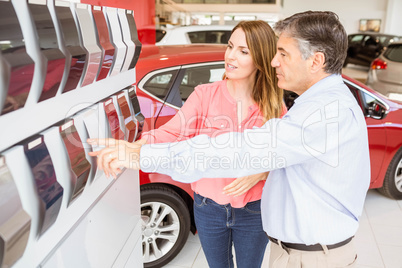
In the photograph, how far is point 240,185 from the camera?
60.0 inches

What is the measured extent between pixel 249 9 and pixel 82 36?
21.0m

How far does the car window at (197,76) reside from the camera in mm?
2658

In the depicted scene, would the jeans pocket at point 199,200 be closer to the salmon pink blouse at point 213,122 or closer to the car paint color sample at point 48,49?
the salmon pink blouse at point 213,122

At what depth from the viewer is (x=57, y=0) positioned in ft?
2.57

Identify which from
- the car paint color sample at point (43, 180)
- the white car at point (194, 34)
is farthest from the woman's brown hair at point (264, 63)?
the white car at point (194, 34)

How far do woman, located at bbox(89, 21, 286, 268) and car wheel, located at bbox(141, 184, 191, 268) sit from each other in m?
0.85

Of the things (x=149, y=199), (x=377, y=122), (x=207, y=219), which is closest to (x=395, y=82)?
(x=377, y=122)

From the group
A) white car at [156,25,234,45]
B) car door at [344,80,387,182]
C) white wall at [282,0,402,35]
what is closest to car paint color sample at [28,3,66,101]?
car door at [344,80,387,182]

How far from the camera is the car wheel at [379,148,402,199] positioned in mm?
3619

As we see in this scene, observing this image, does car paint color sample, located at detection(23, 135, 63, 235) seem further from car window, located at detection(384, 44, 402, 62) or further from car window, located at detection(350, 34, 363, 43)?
car window, located at detection(350, 34, 363, 43)

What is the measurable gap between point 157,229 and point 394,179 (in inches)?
95.0

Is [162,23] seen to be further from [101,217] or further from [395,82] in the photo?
[101,217]

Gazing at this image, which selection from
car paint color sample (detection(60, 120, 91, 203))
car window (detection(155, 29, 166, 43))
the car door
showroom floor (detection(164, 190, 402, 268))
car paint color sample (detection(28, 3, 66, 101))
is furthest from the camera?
car window (detection(155, 29, 166, 43))

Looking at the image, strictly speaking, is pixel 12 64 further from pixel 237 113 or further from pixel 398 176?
pixel 398 176
